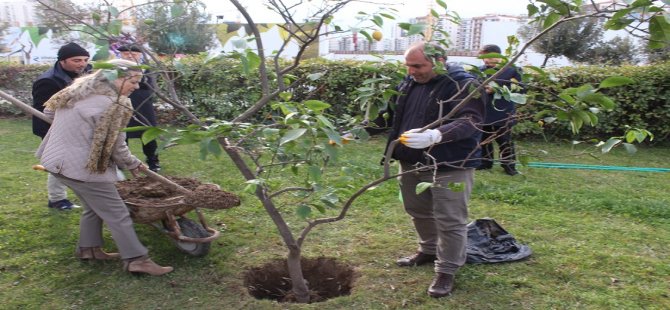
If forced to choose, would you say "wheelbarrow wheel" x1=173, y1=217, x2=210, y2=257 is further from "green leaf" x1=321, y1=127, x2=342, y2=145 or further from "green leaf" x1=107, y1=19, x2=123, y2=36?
"green leaf" x1=321, y1=127, x2=342, y2=145

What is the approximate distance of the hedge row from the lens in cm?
771

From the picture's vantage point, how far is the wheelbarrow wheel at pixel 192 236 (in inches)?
142

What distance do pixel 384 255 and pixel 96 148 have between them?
6.65 ft

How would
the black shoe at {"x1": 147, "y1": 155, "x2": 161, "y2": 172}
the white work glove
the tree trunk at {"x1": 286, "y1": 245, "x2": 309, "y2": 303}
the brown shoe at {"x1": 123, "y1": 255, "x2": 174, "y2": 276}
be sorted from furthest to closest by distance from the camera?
the black shoe at {"x1": 147, "y1": 155, "x2": 161, "y2": 172}
the brown shoe at {"x1": 123, "y1": 255, "x2": 174, "y2": 276}
the tree trunk at {"x1": 286, "y1": 245, "x2": 309, "y2": 303}
the white work glove

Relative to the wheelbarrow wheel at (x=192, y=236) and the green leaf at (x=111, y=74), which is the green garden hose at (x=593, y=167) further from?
the green leaf at (x=111, y=74)

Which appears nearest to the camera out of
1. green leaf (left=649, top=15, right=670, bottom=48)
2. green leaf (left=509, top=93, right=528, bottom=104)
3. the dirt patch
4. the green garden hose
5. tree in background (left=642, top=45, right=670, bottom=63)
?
green leaf (left=649, top=15, right=670, bottom=48)

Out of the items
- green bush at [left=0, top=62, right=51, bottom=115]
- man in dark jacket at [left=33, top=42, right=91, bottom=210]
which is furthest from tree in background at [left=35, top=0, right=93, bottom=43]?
green bush at [left=0, top=62, right=51, bottom=115]

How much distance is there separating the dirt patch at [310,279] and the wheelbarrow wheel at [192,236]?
39 centimetres

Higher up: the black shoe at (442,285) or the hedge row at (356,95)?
the hedge row at (356,95)

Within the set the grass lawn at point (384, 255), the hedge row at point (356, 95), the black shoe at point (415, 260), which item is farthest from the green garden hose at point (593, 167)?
the black shoe at point (415, 260)

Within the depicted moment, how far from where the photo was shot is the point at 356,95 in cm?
736

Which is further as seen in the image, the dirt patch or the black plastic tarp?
the black plastic tarp

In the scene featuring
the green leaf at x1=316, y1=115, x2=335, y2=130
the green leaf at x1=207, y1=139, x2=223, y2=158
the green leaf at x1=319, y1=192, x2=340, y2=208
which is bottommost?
the green leaf at x1=319, y1=192, x2=340, y2=208

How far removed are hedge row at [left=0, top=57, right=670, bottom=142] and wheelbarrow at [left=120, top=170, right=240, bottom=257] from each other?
4.03 meters
